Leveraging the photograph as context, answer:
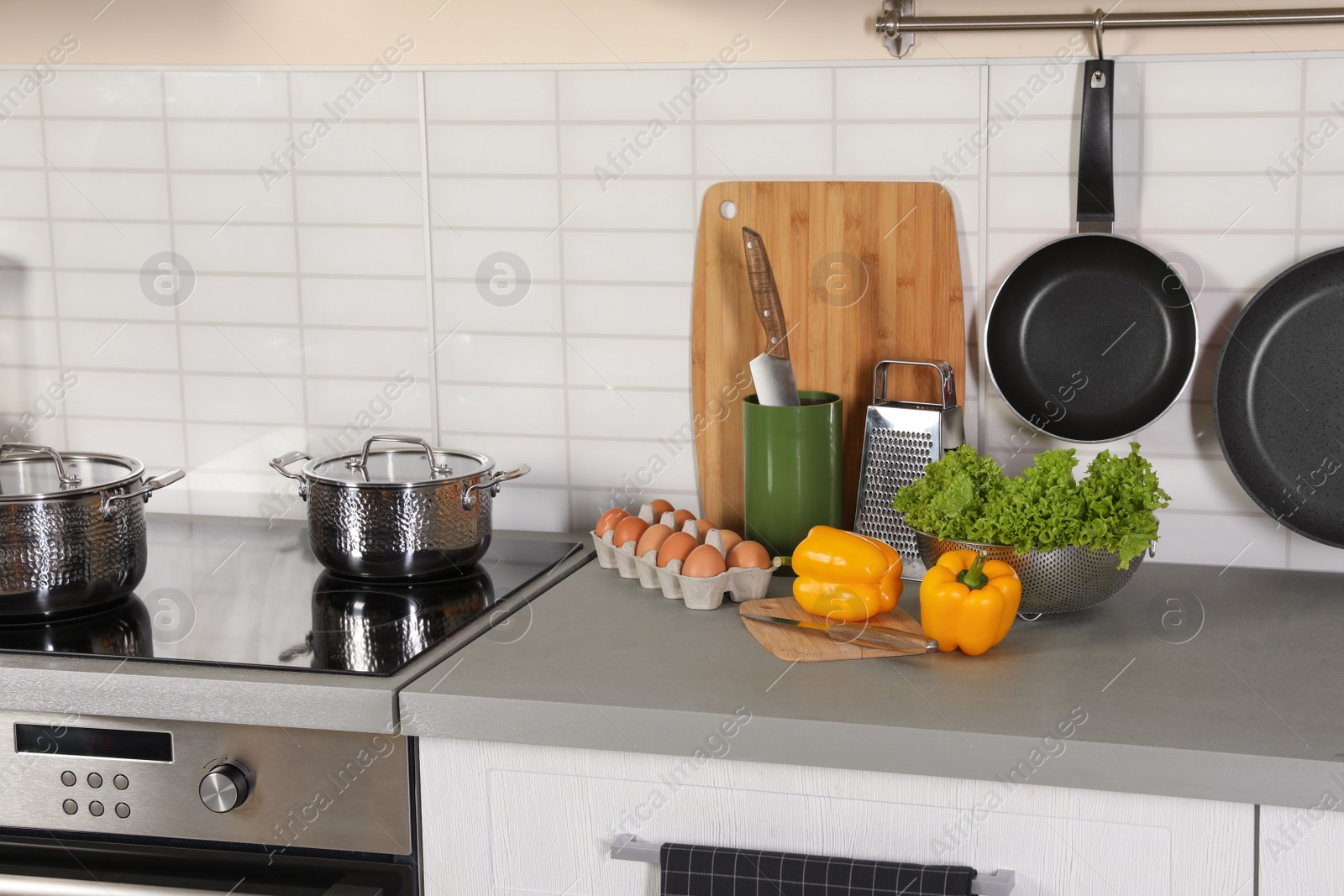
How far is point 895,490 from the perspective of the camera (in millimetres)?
1533

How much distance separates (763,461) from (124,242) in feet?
3.35

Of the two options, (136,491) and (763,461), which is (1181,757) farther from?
(136,491)

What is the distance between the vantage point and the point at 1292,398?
4.86 ft

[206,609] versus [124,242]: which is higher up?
[124,242]

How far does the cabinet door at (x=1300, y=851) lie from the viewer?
1.03m

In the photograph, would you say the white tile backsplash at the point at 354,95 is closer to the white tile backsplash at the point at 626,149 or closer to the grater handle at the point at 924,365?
the white tile backsplash at the point at 626,149

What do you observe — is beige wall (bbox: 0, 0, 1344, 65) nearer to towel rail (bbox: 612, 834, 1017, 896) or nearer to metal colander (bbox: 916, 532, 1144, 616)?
metal colander (bbox: 916, 532, 1144, 616)

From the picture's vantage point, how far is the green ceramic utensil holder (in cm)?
152

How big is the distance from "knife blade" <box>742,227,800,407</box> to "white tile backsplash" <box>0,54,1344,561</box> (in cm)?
18

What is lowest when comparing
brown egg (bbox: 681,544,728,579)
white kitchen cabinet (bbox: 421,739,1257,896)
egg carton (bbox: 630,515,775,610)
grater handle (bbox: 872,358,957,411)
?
white kitchen cabinet (bbox: 421,739,1257,896)

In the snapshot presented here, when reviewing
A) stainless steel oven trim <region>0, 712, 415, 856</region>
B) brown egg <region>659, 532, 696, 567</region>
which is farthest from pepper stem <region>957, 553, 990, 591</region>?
stainless steel oven trim <region>0, 712, 415, 856</region>

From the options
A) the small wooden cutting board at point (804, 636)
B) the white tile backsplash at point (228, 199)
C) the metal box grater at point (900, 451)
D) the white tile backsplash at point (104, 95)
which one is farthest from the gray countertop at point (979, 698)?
the white tile backsplash at point (104, 95)

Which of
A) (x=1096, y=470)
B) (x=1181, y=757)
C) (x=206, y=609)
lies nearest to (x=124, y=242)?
(x=206, y=609)

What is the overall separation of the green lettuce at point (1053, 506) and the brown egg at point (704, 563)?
0.74 feet
